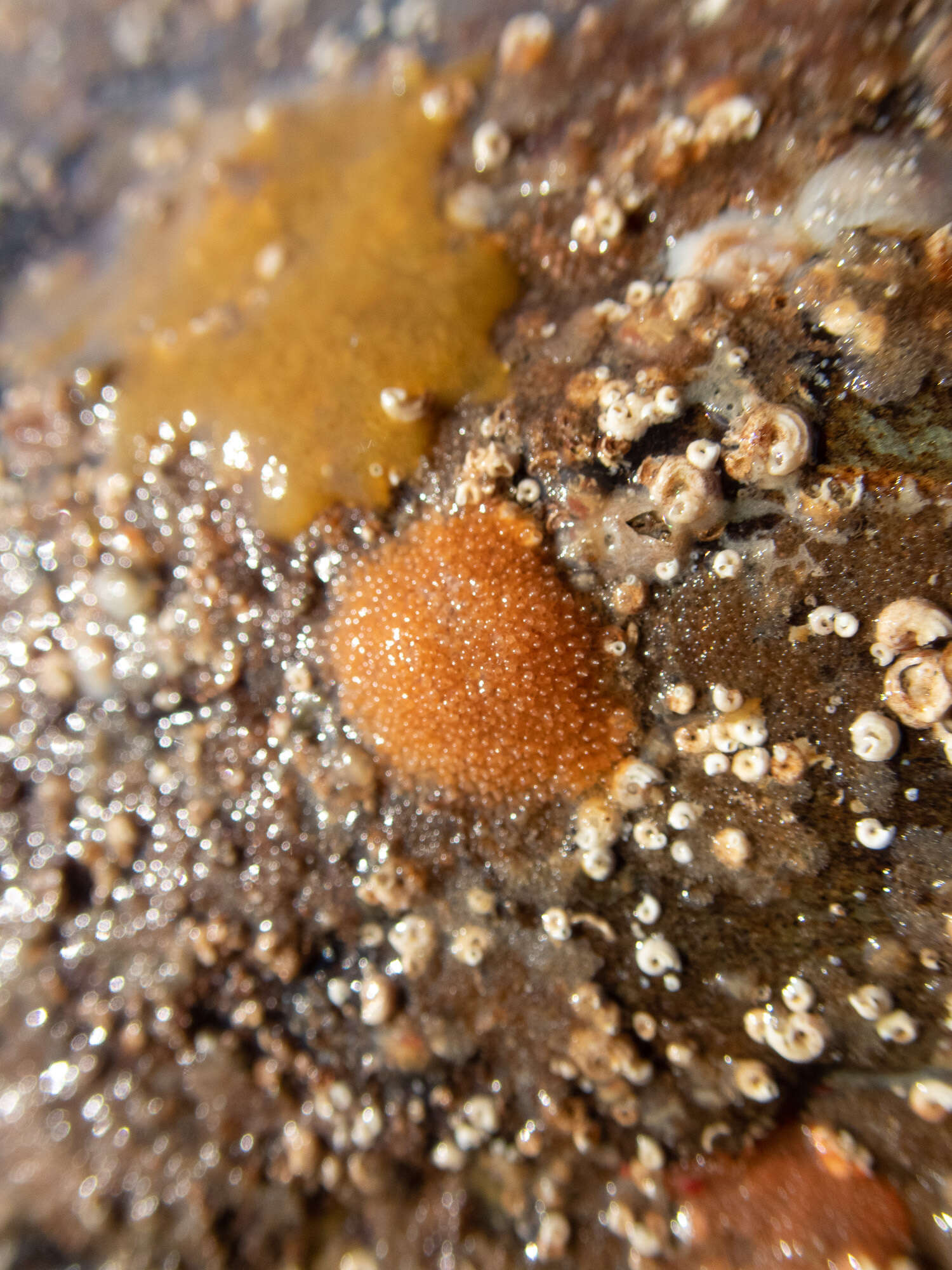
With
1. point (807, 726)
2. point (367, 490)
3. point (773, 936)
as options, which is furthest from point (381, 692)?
point (773, 936)

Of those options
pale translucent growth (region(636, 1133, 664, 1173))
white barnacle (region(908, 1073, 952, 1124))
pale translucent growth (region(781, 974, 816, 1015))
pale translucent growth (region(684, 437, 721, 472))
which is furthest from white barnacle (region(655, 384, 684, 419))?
pale translucent growth (region(636, 1133, 664, 1173))

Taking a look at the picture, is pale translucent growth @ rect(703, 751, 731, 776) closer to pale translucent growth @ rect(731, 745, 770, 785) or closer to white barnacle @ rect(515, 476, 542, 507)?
pale translucent growth @ rect(731, 745, 770, 785)

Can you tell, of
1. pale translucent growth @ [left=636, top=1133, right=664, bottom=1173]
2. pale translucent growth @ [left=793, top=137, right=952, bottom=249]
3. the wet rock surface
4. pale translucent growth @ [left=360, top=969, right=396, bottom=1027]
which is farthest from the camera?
pale translucent growth @ [left=360, top=969, right=396, bottom=1027]

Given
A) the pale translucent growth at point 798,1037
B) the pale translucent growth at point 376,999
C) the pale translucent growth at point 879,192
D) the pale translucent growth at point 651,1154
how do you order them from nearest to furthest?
the pale translucent growth at point 879,192 → the pale translucent growth at point 798,1037 → the pale translucent growth at point 651,1154 → the pale translucent growth at point 376,999

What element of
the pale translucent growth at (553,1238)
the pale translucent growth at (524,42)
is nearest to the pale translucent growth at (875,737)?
the pale translucent growth at (553,1238)

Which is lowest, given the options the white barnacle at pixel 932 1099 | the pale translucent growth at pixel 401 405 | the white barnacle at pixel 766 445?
the white barnacle at pixel 932 1099

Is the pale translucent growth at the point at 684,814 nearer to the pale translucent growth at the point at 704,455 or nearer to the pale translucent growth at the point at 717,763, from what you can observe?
the pale translucent growth at the point at 717,763
